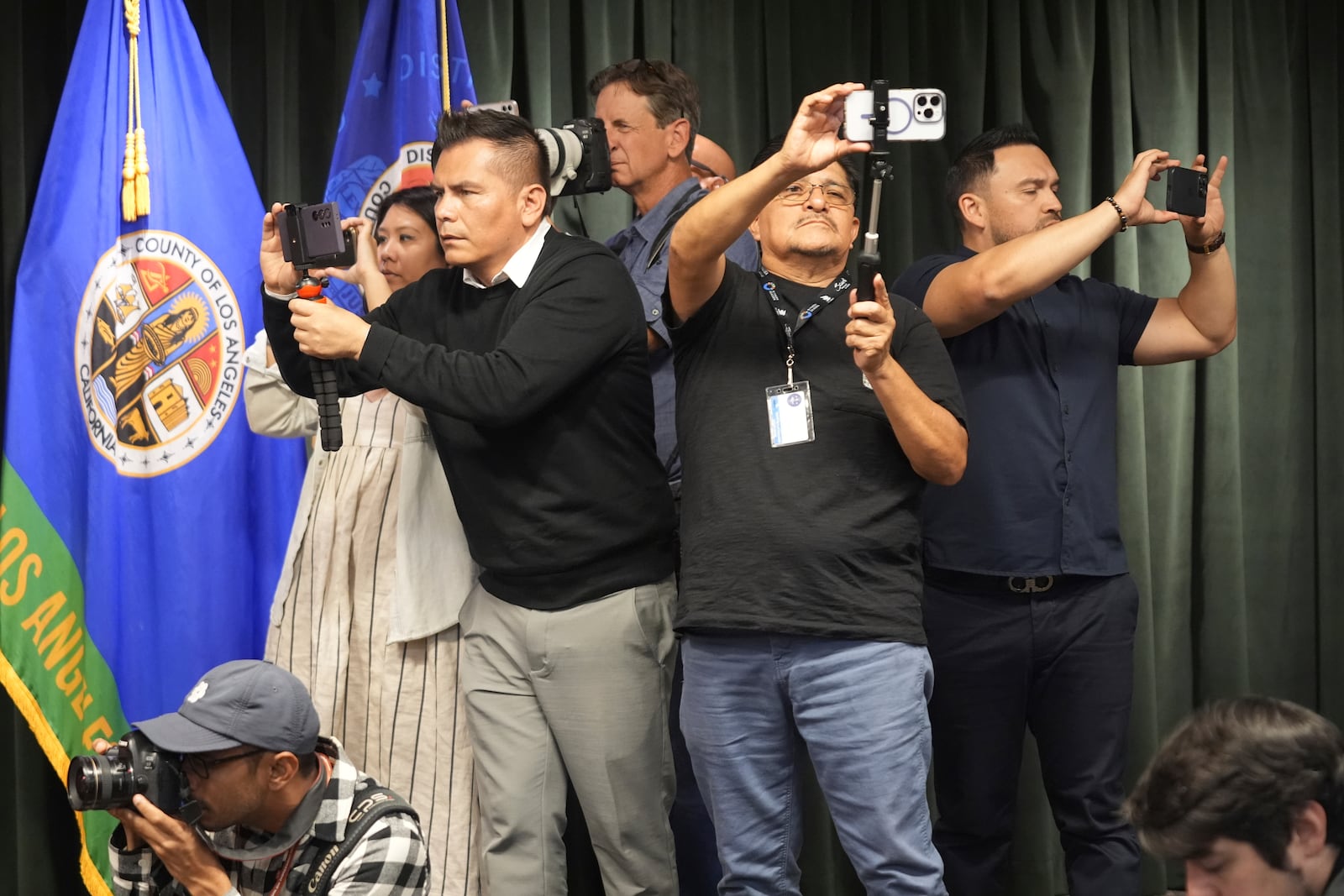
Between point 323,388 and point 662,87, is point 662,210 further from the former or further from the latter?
point 323,388

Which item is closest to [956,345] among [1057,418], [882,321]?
Result: [1057,418]

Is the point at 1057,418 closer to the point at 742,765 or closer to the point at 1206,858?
the point at 742,765

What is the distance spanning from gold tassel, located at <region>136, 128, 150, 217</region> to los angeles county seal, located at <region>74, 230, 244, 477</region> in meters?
0.06

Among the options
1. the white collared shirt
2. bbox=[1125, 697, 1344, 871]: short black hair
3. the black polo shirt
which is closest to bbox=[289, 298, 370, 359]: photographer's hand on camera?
the white collared shirt

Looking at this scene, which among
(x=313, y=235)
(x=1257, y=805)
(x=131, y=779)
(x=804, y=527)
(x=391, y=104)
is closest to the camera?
(x=1257, y=805)

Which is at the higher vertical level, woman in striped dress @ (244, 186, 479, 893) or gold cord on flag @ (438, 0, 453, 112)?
gold cord on flag @ (438, 0, 453, 112)

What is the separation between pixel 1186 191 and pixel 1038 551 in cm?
68

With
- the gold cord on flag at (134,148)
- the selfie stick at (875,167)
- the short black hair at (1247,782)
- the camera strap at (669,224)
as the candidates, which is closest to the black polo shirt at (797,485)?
the selfie stick at (875,167)

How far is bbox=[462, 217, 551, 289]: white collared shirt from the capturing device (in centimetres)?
240

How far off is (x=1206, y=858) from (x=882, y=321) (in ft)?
3.05

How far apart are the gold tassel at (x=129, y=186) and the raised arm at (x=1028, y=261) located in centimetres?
154

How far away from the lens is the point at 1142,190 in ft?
8.27

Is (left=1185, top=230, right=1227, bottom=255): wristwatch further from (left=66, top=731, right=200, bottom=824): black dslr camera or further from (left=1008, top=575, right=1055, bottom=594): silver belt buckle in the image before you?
(left=66, top=731, right=200, bottom=824): black dslr camera

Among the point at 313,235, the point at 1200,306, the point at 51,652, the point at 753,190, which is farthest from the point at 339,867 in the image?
the point at 1200,306
